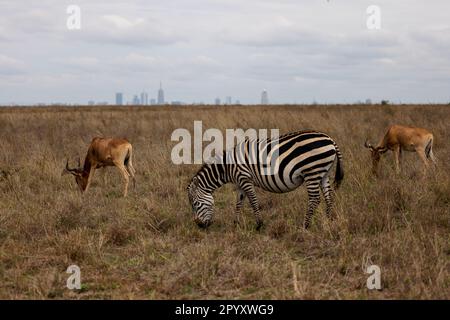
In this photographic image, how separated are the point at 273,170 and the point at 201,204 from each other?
122 cm

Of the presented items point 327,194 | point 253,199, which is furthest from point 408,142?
point 253,199

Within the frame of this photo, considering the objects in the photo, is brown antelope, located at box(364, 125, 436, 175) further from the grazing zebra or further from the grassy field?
the grazing zebra

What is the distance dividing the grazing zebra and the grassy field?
37 centimetres

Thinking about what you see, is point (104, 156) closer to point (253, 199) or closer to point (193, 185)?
point (193, 185)

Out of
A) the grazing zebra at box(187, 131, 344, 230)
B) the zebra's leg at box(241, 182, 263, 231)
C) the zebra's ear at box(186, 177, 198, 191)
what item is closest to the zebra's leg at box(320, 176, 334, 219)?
the grazing zebra at box(187, 131, 344, 230)

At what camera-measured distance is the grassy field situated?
5.27 meters

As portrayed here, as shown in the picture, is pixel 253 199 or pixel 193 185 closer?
pixel 253 199

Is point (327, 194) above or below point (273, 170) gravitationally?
below

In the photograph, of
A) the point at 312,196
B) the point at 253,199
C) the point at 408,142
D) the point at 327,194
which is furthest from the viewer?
the point at 408,142

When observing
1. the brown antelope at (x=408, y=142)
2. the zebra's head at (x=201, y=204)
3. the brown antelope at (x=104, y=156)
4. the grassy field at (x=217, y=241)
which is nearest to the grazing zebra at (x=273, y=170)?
the zebra's head at (x=201, y=204)

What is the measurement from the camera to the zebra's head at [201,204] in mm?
7496

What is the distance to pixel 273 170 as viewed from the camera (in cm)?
732

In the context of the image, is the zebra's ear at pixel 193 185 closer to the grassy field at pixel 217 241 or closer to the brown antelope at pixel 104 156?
the grassy field at pixel 217 241
